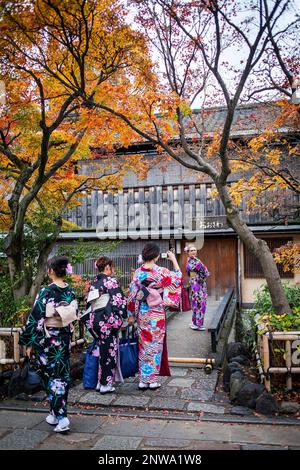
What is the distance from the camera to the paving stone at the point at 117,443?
4.21 m

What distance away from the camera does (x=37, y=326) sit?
4.95 metres

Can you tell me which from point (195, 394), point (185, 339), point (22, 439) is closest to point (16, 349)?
point (22, 439)

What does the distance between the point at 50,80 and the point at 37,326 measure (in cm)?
498

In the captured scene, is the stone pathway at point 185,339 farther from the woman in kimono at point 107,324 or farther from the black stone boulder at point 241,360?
the woman in kimono at point 107,324

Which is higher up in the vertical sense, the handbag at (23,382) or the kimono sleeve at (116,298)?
the kimono sleeve at (116,298)

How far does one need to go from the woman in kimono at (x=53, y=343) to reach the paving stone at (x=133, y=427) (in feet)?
1.96

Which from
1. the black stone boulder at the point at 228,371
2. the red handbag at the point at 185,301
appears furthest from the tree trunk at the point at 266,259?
the red handbag at the point at 185,301

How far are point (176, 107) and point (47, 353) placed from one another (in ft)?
16.5

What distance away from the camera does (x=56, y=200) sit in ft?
36.0

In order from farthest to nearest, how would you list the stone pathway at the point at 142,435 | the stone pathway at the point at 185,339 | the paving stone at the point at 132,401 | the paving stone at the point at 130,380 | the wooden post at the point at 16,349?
the stone pathway at the point at 185,339 < the paving stone at the point at 130,380 < the wooden post at the point at 16,349 < the paving stone at the point at 132,401 < the stone pathway at the point at 142,435

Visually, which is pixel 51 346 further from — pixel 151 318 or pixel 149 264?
pixel 149 264
